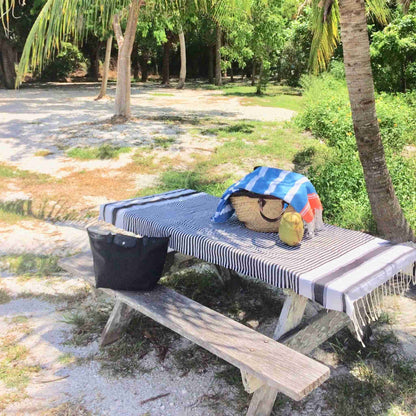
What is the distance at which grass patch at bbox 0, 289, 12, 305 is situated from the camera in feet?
14.6

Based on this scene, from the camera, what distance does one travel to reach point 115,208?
4316 millimetres

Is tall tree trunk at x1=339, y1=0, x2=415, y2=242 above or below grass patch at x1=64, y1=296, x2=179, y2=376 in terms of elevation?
above

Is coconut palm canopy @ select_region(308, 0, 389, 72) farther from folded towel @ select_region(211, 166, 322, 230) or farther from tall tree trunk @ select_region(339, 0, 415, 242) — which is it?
folded towel @ select_region(211, 166, 322, 230)

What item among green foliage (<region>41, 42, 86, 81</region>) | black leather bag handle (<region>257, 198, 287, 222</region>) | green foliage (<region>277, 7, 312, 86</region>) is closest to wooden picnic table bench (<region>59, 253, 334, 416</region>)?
black leather bag handle (<region>257, 198, 287, 222</region>)

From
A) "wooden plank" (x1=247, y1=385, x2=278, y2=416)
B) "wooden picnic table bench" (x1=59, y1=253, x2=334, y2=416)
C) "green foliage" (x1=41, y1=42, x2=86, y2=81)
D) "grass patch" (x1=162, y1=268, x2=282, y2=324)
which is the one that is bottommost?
"grass patch" (x1=162, y1=268, x2=282, y2=324)

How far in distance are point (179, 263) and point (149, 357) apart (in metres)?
1.02

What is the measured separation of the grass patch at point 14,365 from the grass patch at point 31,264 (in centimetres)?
128

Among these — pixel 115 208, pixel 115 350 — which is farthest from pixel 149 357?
pixel 115 208

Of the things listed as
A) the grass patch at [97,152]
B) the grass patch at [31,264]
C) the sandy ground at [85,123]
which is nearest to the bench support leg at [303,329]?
the grass patch at [31,264]

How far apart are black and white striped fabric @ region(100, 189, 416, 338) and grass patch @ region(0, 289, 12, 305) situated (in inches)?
49.6

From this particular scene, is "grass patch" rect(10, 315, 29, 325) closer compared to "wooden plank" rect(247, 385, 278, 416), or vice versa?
"wooden plank" rect(247, 385, 278, 416)

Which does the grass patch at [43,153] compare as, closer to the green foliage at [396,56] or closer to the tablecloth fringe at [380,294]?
the tablecloth fringe at [380,294]

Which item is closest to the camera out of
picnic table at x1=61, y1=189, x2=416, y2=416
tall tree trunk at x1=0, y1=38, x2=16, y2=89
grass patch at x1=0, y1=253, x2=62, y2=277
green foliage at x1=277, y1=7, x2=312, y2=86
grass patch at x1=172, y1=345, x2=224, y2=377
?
picnic table at x1=61, y1=189, x2=416, y2=416

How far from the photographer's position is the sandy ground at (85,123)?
9891mm
